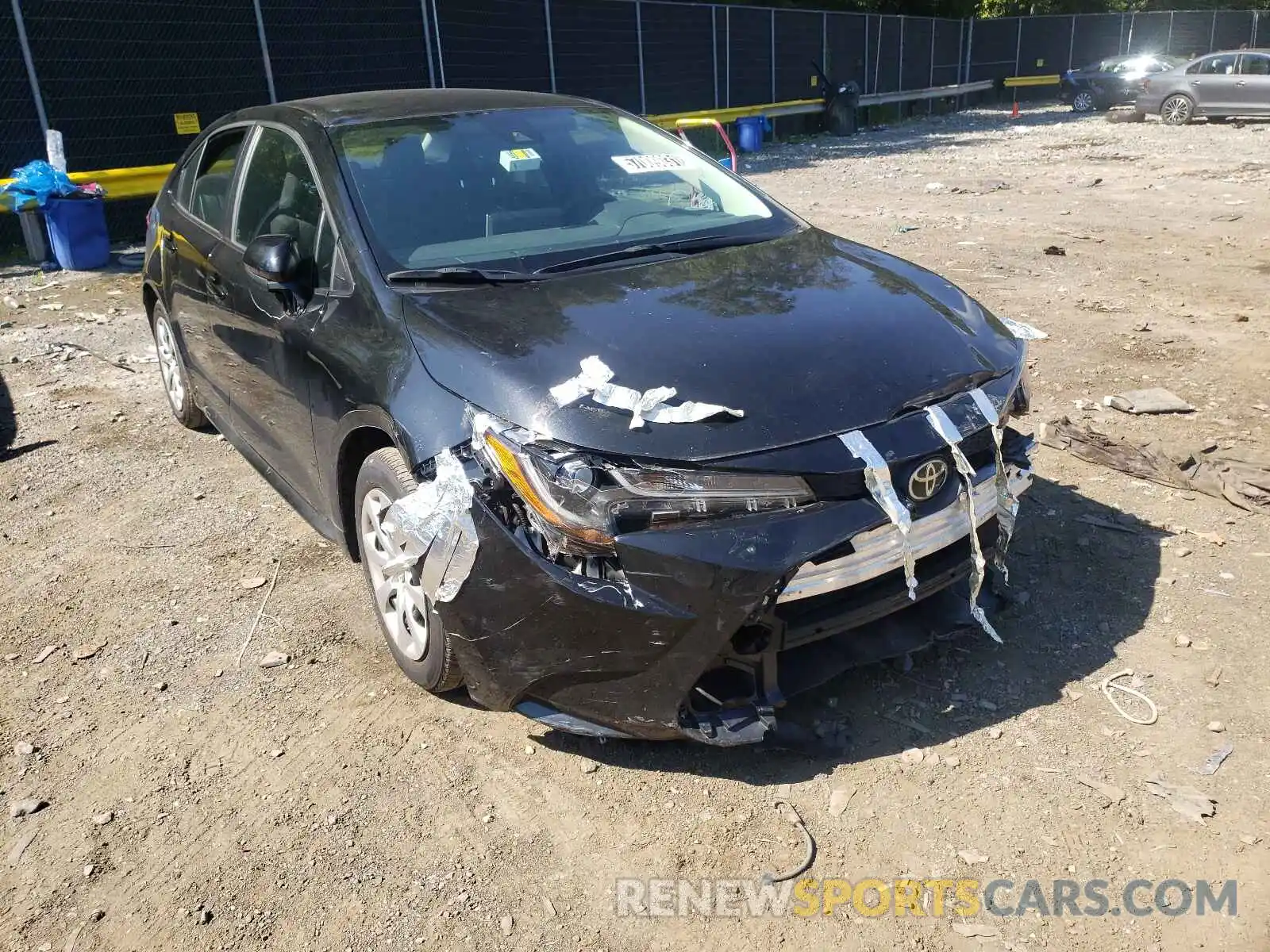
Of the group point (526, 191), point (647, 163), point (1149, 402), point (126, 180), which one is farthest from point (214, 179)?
point (126, 180)

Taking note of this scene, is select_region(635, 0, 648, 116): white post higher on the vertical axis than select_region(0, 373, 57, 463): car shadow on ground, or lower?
higher

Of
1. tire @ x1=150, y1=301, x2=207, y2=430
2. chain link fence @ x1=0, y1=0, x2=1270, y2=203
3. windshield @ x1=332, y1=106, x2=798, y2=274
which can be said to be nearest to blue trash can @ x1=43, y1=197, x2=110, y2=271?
chain link fence @ x1=0, y1=0, x2=1270, y2=203

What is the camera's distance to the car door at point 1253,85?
2177cm

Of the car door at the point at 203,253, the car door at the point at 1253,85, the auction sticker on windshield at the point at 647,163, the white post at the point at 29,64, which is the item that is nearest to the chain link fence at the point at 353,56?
the white post at the point at 29,64

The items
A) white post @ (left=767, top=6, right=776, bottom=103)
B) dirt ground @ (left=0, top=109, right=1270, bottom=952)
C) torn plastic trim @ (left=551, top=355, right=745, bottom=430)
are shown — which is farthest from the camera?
white post @ (left=767, top=6, right=776, bottom=103)

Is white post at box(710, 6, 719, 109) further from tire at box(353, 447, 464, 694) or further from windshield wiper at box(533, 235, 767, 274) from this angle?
tire at box(353, 447, 464, 694)

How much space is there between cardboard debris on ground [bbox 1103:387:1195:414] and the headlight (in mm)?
3571

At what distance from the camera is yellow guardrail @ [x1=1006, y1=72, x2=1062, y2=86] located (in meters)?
37.0

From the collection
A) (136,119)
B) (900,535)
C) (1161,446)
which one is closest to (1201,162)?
(1161,446)

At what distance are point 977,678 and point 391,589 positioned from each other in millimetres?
1897

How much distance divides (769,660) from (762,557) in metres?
0.33

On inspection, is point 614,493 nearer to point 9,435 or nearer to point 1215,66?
point 9,435

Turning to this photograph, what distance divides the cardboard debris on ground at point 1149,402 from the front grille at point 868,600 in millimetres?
2844

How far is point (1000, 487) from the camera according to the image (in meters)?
3.01
